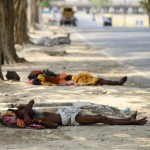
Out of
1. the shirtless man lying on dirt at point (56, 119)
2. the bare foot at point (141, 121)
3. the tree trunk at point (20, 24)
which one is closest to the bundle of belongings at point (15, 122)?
the shirtless man lying on dirt at point (56, 119)

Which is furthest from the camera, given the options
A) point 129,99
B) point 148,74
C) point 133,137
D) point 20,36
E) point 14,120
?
point 20,36

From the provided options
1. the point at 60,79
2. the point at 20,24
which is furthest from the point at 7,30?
the point at 20,24

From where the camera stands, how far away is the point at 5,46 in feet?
68.2

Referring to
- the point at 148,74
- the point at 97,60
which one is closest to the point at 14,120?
the point at 148,74

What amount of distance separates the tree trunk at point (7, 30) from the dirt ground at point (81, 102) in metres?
0.55

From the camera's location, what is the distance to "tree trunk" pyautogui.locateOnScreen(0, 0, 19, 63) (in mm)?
20609

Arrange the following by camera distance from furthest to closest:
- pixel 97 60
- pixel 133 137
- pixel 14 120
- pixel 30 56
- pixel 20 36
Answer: pixel 20 36, pixel 30 56, pixel 97 60, pixel 14 120, pixel 133 137

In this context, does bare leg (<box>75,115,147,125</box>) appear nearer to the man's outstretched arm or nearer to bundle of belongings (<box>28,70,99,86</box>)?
the man's outstretched arm

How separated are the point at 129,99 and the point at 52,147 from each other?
429cm

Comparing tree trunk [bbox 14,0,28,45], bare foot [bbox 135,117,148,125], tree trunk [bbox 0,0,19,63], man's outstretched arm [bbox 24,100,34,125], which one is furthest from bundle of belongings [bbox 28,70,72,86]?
tree trunk [bbox 14,0,28,45]

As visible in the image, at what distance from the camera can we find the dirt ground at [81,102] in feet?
26.3

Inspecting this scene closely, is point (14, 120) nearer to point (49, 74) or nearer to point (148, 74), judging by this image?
point (49, 74)

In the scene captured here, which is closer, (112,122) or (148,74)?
(112,122)

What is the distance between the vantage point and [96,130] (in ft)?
29.4
